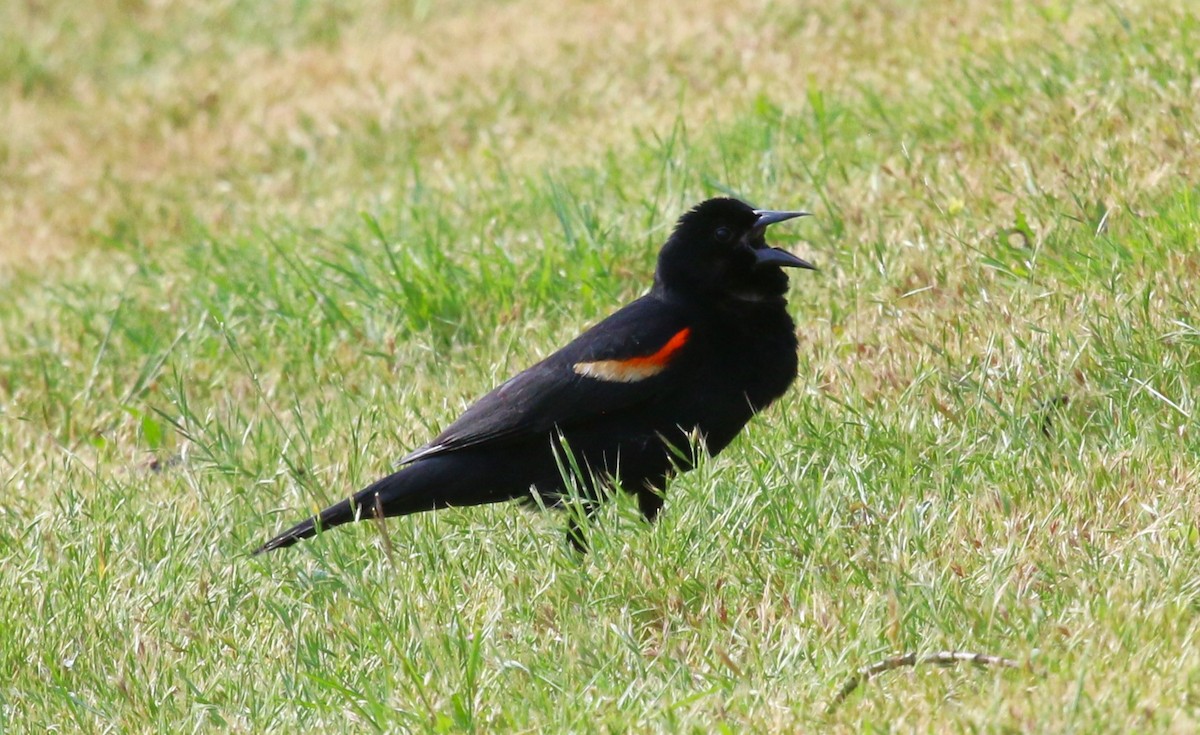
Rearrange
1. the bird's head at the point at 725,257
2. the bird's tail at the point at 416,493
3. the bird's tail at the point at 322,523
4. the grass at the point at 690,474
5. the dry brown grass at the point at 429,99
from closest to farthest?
the grass at the point at 690,474 → the bird's tail at the point at 322,523 → the bird's tail at the point at 416,493 → the bird's head at the point at 725,257 → the dry brown grass at the point at 429,99

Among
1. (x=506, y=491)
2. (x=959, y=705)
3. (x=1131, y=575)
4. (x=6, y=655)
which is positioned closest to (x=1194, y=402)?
(x=1131, y=575)

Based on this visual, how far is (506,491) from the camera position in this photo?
477 cm

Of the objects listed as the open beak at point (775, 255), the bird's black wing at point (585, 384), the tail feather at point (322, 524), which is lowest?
the tail feather at point (322, 524)

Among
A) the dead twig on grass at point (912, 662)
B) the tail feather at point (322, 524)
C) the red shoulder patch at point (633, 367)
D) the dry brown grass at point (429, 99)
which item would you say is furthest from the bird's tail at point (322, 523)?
the dry brown grass at point (429, 99)

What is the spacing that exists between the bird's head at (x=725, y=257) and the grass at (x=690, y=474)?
0.38m

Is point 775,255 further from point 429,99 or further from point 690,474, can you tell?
point 429,99

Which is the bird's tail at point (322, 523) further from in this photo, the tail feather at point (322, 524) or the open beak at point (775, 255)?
Result: the open beak at point (775, 255)

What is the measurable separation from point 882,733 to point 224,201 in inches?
312

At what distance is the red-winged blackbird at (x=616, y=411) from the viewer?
4.68 meters

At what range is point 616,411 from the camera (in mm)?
4734

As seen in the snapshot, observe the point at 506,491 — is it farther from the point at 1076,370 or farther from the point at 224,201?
the point at 224,201

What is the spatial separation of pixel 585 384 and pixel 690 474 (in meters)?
0.46

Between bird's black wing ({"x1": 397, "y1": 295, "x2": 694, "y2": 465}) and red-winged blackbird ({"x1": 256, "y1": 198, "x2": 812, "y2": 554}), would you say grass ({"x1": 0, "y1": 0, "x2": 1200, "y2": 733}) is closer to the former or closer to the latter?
red-winged blackbird ({"x1": 256, "y1": 198, "x2": 812, "y2": 554})

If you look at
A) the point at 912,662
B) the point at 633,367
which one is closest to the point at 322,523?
the point at 633,367
